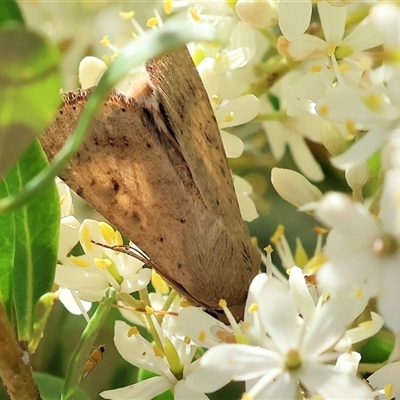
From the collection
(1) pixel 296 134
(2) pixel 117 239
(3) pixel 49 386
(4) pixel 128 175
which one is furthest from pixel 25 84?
(1) pixel 296 134

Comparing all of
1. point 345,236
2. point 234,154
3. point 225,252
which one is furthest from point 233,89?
point 345,236

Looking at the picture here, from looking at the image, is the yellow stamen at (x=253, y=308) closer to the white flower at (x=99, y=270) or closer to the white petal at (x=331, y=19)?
the white flower at (x=99, y=270)

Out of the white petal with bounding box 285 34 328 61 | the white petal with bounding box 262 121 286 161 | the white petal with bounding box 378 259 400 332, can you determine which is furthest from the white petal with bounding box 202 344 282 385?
the white petal with bounding box 262 121 286 161

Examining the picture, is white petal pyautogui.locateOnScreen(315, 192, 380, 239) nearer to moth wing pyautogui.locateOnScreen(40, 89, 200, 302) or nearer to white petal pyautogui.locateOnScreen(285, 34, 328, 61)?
moth wing pyautogui.locateOnScreen(40, 89, 200, 302)

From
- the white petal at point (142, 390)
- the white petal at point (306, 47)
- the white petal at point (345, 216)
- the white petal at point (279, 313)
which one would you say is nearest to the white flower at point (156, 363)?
the white petal at point (142, 390)

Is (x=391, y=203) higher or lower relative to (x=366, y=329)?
higher

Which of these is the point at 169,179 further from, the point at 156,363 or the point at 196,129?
the point at 156,363
